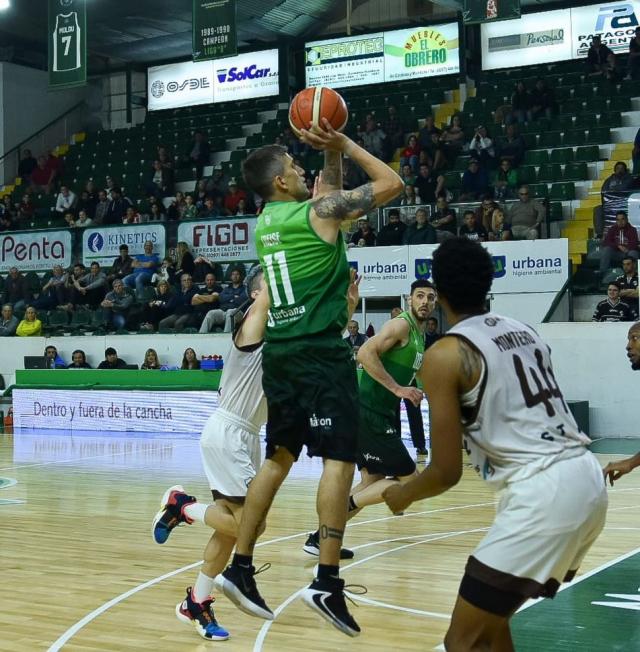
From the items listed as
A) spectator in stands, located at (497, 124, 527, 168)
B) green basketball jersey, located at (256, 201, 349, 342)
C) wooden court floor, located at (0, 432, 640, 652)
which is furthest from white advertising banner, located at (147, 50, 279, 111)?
green basketball jersey, located at (256, 201, 349, 342)

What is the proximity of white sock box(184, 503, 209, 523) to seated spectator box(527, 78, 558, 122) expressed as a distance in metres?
15.6

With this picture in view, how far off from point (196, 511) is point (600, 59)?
56.1ft

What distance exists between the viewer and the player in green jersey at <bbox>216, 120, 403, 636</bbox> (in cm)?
436

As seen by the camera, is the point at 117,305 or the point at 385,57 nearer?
the point at 117,305

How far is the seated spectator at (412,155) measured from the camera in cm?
1920

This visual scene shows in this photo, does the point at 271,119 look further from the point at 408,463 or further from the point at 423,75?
the point at 408,463

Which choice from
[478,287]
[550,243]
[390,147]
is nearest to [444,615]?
[478,287]

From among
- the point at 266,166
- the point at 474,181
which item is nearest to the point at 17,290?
the point at 474,181

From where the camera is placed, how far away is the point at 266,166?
4.63 metres

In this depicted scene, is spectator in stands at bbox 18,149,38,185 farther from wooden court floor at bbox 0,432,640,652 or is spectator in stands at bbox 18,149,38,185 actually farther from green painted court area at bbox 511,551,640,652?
green painted court area at bbox 511,551,640,652

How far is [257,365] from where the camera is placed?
17.0 ft

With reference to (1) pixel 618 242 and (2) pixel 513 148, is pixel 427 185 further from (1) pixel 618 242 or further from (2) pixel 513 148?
(1) pixel 618 242

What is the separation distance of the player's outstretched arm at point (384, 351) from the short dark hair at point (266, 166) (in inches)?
93.3

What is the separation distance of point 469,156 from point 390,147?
1942 millimetres
